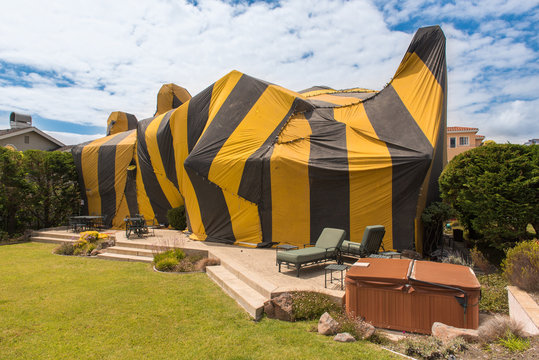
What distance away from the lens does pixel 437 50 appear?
1014cm

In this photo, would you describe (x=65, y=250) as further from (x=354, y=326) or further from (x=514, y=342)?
(x=514, y=342)

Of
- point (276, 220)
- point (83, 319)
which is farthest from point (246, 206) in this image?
point (83, 319)

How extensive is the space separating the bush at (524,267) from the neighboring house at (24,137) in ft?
76.6

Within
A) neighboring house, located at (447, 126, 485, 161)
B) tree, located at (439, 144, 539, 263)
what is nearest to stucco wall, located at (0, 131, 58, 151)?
tree, located at (439, 144, 539, 263)

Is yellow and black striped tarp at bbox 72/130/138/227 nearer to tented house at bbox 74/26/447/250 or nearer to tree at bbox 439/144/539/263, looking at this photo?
tented house at bbox 74/26/447/250

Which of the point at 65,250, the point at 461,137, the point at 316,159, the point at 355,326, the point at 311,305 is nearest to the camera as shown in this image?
the point at 355,326

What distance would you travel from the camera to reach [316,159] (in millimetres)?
9555

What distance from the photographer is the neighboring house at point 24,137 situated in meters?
20.2

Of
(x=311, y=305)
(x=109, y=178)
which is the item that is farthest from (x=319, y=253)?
(x=109, y=178)

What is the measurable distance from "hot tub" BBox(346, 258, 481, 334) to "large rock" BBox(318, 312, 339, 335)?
→ 0.42m

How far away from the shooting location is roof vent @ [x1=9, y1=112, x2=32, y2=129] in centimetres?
2285

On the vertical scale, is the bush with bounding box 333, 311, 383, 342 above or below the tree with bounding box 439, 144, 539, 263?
below

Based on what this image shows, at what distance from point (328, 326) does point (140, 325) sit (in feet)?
8.70

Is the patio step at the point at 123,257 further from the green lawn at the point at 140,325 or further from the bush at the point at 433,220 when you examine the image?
the bush at the point at 433,220
